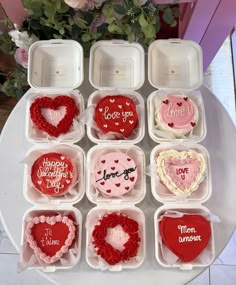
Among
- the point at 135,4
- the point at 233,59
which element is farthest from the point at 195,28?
the point at 233,59

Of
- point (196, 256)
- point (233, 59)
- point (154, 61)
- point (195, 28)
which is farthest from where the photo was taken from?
point (233, 59)

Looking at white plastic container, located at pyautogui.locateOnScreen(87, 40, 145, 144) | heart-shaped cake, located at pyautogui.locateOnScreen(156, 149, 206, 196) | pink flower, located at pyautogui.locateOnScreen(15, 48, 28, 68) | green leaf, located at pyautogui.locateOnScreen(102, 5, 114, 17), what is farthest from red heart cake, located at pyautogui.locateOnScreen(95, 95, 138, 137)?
pink flower, located at pyautogui.locateOnScreen(15, 48, 28, 68)

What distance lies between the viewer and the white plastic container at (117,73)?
4.16 feet

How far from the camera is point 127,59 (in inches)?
54.8

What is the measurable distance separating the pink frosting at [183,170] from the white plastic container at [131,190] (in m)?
0.08

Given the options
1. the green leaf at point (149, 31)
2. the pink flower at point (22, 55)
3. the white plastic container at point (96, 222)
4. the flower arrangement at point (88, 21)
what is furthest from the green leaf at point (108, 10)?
the white plastic container at point (96, 222)

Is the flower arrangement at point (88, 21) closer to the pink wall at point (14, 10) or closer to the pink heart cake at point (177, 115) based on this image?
the pink wall at point (14, 10)

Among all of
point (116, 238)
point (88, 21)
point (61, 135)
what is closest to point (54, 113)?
point (61, 135)

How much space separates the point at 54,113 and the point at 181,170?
40cm

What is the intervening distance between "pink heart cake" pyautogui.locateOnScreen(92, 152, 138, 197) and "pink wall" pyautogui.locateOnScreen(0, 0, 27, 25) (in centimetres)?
53

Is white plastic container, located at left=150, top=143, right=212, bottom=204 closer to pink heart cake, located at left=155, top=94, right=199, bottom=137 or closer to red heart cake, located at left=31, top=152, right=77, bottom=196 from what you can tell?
pink heart cake, located at left=155, top=94, right=199, bottom=137

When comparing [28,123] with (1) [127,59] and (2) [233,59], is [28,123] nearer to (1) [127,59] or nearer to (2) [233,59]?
(1) [127,59]

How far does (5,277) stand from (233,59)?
4.62 feet

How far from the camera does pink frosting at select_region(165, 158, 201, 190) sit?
120cm
